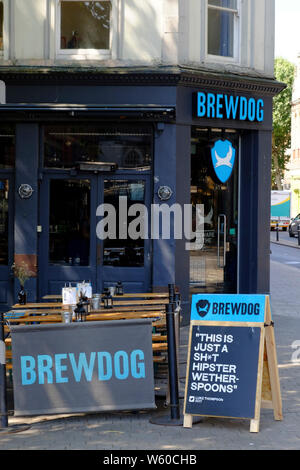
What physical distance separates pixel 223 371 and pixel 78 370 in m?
1.38

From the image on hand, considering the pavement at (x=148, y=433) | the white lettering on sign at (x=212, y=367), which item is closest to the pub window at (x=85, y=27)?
the pavement at (x=148, y=433)

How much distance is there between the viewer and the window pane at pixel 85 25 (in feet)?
43.5

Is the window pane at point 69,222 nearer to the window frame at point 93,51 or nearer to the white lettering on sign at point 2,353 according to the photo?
the window frame at point 93,51

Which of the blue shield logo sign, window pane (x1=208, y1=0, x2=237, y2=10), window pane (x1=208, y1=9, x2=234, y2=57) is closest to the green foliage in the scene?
window pane (x1=208, y1=0, x2=237, y2=10)

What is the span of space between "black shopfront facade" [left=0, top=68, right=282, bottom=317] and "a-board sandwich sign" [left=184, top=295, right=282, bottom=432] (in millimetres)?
5343

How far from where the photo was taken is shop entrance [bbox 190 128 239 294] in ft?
45.0

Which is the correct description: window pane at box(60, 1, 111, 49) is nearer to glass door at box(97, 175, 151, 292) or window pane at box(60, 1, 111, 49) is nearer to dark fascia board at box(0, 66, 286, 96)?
dark fascia board at box(0, 66, 286, 96)

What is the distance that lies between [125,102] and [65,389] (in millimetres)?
6545

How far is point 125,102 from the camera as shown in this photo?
1288 centimetres

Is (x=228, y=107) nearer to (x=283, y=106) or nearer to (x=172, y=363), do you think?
(x=172, y=363)

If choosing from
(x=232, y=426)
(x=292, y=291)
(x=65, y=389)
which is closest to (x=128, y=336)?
(x=65, y=389)

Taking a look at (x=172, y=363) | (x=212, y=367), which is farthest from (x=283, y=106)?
(x=212, y=367)
